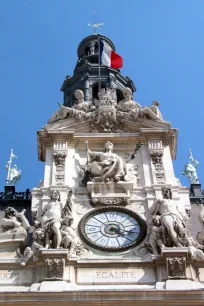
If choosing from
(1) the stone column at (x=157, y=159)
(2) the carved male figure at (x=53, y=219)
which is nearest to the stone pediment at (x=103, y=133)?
(1) the stone column at (x=157, y=159)

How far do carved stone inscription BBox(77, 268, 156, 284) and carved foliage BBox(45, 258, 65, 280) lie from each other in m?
0.51

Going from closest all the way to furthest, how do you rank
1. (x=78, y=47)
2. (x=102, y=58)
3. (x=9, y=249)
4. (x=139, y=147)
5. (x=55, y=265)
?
1. (x=55, y=265)
2. (x=9, y=249)
3. (x=139, y=147)
4. (x=102, y=58)
5. (x=78, y=47)

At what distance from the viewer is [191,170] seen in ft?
76.5

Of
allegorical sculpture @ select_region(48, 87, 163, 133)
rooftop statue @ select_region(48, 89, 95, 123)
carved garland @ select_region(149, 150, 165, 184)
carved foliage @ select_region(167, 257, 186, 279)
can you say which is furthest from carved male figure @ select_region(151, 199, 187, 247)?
rooftop statue @ select_region(48, 89, 95, 123)

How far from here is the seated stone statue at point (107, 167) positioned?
17438 millimetres

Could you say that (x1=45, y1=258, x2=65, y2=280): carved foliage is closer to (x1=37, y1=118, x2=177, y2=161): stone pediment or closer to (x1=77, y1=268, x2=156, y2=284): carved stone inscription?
(x1=77, y1=268, x2=156, y2=284): carved stone inscription

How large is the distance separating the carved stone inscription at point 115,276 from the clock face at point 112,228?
819mm

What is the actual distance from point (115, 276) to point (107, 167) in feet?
13.0

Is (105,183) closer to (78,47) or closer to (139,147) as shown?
(139,147)

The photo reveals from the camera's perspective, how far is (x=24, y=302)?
13.5m

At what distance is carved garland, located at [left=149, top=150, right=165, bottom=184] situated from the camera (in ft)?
58.6

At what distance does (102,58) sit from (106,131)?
19.0 ft

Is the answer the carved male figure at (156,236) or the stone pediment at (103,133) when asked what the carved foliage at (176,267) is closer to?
the carved male figure at (156,236)

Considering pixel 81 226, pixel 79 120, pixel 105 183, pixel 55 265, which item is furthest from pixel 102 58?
pixel 55 265
